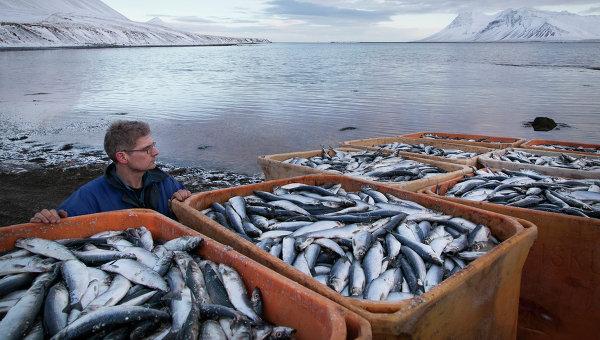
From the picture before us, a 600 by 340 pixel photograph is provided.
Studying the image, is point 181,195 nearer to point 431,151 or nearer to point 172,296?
point 172,296

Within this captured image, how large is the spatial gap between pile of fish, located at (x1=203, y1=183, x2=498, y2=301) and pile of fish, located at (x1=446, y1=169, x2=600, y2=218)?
1.02 metres

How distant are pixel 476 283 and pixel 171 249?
1762 millimetres

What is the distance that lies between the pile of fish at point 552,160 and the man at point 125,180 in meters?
4.67

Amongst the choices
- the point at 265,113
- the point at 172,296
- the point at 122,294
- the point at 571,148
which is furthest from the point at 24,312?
the point at 265,113

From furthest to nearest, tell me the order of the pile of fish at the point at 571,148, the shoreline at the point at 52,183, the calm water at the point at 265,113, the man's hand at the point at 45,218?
1. the calm water at the point at 265,113
2. the shoreline at the point at 52,183
3. the pile of fish at the point at 571,148
4. the man's hand at the point at 45,218

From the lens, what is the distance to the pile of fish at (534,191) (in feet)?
12.2

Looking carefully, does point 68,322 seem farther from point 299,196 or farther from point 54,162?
point 54,162

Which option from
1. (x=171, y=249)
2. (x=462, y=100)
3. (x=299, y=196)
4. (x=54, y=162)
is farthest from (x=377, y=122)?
(x=171, y=249)

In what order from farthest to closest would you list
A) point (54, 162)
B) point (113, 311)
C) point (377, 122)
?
1. point (377, 122)
2. point (54, 162)
3. point (113, 311)

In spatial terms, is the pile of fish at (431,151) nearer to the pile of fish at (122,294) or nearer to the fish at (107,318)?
the pile of fish at (122,294)

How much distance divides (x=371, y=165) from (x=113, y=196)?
3282 millimetres

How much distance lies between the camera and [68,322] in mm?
1883

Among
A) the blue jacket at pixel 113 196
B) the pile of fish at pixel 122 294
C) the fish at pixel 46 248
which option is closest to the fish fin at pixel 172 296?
the pile of fish at pixel 122 294

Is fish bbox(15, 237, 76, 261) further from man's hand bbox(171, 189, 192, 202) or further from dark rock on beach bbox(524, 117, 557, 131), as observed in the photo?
dark rock on beach bbox(524, 117, 557, 131)
